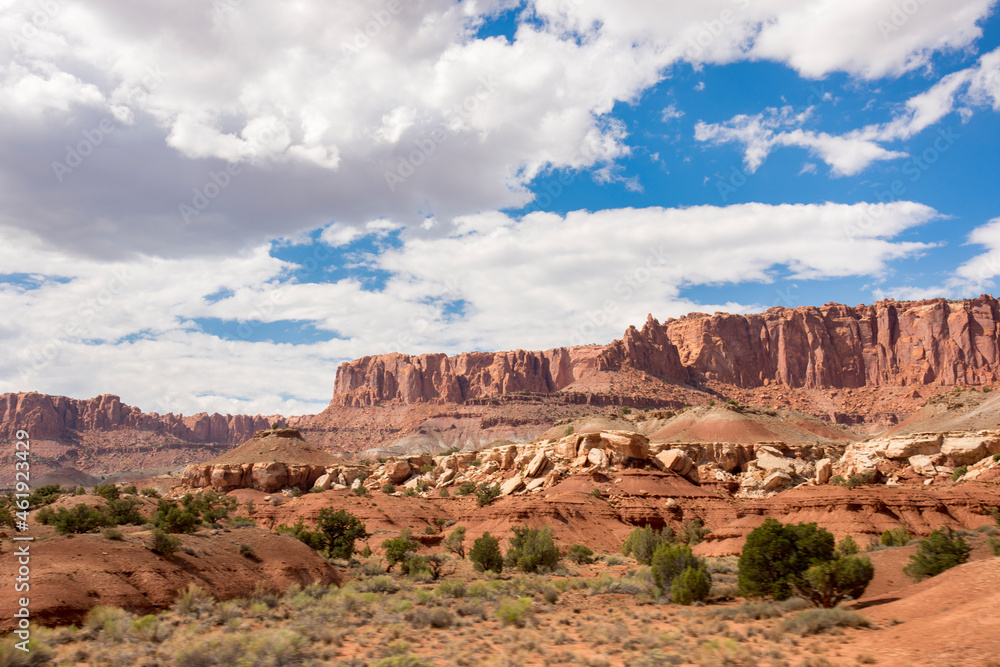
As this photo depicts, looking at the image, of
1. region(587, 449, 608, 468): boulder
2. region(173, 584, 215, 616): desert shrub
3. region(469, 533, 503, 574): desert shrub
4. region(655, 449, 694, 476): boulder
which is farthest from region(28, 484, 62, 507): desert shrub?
region(655, 449, 694, 476): boulder

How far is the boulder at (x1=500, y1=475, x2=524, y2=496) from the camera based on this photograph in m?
62.2

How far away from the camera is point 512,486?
6244cm

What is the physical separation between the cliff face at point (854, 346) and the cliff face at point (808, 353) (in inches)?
11.1

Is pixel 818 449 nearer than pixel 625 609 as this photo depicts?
No

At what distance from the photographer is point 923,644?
14203 millimetres

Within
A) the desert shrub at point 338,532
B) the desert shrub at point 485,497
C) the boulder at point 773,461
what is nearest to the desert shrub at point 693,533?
the boulder at point 773,461

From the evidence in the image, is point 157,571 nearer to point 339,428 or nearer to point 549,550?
point 549,550

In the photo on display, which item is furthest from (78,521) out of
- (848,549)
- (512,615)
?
(848,549)

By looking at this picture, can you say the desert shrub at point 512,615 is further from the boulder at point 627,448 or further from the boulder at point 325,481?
the boulder at point 325,481

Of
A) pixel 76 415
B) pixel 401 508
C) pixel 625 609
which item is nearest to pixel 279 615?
pixel 625 609

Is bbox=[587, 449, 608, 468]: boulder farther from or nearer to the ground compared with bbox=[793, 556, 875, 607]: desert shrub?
farther from the ground

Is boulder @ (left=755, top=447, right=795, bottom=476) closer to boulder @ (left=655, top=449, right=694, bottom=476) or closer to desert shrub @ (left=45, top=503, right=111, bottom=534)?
boulder @ (left=655, top=449, right=694, bottom=476)

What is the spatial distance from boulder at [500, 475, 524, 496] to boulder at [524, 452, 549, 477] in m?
1.15

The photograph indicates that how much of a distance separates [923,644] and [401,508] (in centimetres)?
4976
